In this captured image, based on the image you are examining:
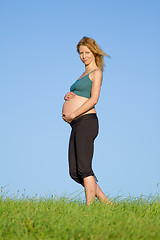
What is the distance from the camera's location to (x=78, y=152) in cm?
466

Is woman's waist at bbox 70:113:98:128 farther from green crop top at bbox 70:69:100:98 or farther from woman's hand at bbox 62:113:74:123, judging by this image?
green crop top at bbox 70:69:100:98

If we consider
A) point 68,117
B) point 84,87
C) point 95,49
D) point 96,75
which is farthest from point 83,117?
point 95,49

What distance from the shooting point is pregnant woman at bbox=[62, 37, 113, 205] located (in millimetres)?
4652

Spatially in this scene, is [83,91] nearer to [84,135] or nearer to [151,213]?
[84,135]

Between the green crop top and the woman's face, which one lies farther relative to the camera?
the woman's face

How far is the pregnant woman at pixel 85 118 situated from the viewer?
4.65 metres

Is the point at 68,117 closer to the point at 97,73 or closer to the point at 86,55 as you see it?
the point at 97,73

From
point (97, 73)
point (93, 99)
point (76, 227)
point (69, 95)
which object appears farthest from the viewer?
point (69, 95)

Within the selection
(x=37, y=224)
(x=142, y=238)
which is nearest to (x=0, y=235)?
(x=37, y=224)

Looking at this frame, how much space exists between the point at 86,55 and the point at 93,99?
797 millimetres

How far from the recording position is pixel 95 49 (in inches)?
195

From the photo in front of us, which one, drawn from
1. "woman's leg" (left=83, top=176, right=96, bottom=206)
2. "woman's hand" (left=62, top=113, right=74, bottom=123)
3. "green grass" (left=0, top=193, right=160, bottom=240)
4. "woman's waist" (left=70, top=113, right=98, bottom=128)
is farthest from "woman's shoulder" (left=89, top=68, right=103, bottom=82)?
"green grass" (left=0, top=193, right=160, bottom=240)

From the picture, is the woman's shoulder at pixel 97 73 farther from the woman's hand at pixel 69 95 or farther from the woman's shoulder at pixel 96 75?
the woman's hand at pixel 69 95

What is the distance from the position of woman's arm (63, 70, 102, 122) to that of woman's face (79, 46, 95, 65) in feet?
1.10
